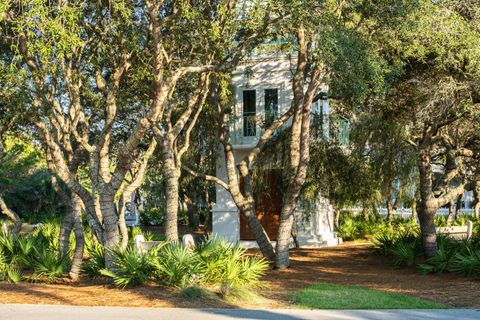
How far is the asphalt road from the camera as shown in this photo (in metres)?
9.61

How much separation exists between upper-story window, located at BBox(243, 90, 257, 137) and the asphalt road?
12.4 metres

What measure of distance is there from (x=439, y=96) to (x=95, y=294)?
8922 mm

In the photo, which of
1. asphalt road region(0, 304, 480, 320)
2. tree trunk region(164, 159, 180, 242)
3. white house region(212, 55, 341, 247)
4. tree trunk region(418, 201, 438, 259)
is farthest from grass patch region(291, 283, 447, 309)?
white house region(212, 55, 341, 247)

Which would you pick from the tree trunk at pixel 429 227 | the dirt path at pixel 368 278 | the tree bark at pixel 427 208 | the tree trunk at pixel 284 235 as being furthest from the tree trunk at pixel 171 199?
the tree trunk at pixel 429 227

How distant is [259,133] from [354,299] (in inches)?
449

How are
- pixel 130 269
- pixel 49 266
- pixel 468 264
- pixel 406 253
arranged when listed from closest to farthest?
pixel 130 269, pixel 468 264, pixel 49 266, pixel 406 253

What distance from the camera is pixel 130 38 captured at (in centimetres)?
1370

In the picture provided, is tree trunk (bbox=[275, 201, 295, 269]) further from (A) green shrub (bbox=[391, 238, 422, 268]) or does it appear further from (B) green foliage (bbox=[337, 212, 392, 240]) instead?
(B) green foliage (bbox=[337, 212, 392, 240])

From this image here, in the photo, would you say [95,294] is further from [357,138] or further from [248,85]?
[248,85]

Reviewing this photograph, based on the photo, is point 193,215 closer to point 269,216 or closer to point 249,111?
point 269,216

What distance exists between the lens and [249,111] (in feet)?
74.1

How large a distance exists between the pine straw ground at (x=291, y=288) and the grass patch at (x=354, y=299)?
1.21ft

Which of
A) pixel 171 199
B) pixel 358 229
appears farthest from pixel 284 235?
pixel 358 229

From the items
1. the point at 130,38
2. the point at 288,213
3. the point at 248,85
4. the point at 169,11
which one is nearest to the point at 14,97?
the point at 130,38
